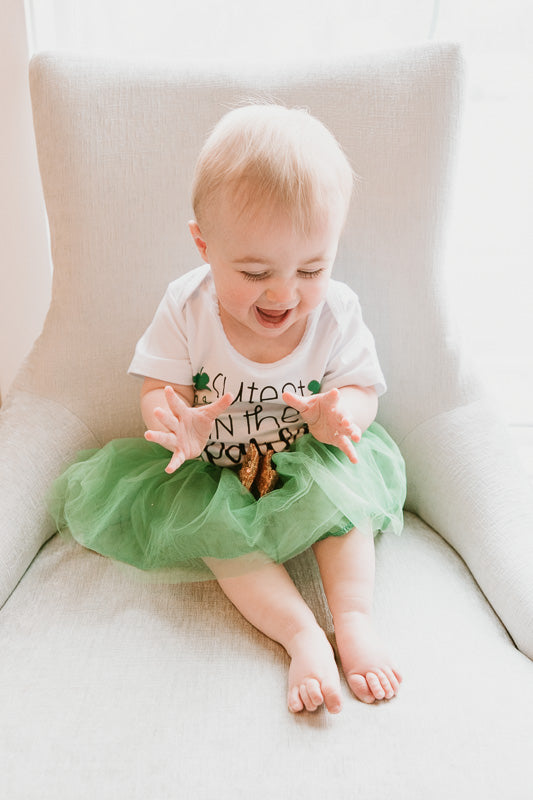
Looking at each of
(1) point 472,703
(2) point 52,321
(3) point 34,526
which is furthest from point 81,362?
(1) point 472,703

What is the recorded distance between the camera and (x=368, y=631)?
3.02 feet

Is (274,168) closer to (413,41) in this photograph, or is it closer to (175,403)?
(175,403)

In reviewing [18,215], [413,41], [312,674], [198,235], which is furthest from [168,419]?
[413,41]

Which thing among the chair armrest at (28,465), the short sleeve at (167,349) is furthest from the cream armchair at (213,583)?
the short sleeve at (167,349)

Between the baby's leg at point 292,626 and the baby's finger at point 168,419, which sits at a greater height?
the baby's finger at point 168,419

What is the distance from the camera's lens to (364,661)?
0.87m

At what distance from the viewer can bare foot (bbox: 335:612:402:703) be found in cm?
85

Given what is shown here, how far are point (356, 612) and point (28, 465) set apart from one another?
1.74 feet

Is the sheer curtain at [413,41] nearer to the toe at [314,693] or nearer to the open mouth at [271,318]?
the open mouth at [271,318]

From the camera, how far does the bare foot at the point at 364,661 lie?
2.78 feet

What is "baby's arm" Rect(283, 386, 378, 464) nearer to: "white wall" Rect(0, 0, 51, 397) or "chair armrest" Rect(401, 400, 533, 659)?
"chair armrest" Rect(401, 400, 533, 659)

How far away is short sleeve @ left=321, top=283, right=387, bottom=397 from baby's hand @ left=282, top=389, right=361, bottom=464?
9 centimetres

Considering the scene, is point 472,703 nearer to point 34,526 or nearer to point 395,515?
point 395,515

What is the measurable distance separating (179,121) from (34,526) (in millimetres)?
662
